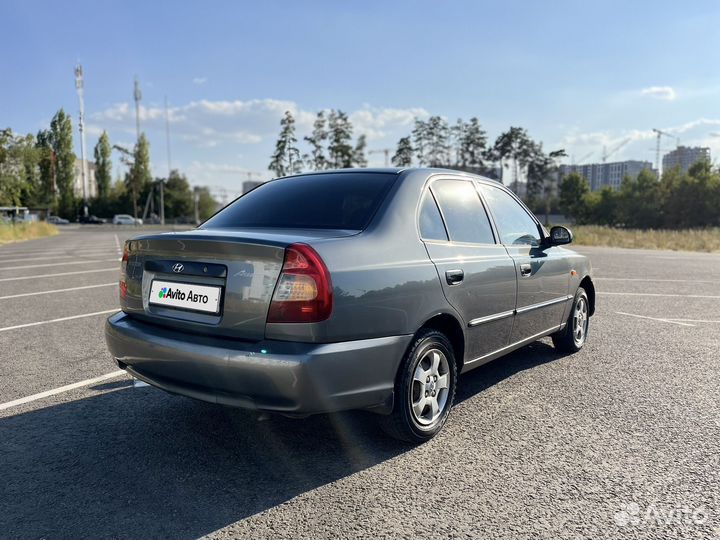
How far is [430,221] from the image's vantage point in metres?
3.47

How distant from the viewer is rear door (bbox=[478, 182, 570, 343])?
166 inches

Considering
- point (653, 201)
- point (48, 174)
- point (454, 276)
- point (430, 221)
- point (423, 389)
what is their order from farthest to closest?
point (48, 174)
point (653, 201)
point (430, 221)
point (454, 276)
point (423, 389)

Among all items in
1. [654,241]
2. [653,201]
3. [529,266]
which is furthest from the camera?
[653,201]

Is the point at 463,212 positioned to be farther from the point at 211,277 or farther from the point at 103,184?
the point at 103,184

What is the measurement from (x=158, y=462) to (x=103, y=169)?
101 metres

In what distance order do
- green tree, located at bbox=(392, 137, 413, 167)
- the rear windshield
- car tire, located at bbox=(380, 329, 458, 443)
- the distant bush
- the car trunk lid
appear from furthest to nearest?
green tree, located at bbox=(392, 137, 413, 167) → the distant bush → the rear windshield → car tire, located at bbox=(380, 329, 458, 443) → the car trunk lid

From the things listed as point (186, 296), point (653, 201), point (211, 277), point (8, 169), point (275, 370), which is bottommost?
point (275, 370)

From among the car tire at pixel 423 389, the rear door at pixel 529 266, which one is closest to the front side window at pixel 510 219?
the rear door at pixel 529 266

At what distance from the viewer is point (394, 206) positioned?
10.7 feet

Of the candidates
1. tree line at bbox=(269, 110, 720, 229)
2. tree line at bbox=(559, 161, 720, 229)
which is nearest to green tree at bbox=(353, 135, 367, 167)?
tree line at bbox=(269, 110, 720, 229)

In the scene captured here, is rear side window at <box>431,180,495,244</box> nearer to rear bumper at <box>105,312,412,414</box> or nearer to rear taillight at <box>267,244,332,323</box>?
rear bumper at <box>105,312,412,414</box>

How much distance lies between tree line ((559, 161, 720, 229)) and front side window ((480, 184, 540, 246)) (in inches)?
2963

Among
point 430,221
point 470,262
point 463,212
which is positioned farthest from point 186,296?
point 463,212

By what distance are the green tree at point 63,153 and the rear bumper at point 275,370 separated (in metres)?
91.9
